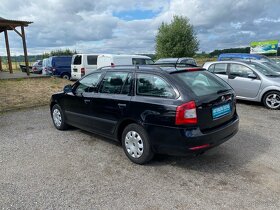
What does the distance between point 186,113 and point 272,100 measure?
221 inches

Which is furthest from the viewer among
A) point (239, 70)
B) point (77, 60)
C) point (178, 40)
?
point (178, 40)

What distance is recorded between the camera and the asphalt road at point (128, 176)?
3.06m

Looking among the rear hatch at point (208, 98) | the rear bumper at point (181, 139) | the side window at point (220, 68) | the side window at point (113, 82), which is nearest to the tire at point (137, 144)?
the rear bumper at point (181, 139)

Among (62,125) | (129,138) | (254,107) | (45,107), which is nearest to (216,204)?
(129,138)

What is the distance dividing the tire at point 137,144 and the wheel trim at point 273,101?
5.61 m

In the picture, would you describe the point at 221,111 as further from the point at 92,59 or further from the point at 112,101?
the point at 92,59

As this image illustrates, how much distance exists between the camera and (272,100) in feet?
25.7

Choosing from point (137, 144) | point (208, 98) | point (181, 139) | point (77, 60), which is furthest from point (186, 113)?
point (77, 60)

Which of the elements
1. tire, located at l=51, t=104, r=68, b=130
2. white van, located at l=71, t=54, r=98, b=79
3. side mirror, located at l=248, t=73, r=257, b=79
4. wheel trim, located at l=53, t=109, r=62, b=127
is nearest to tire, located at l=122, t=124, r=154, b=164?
tire, located at l=51, t=104, r=68, b=130

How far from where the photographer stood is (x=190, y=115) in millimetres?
3463

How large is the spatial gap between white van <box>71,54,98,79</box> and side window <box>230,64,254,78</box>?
9.27 m

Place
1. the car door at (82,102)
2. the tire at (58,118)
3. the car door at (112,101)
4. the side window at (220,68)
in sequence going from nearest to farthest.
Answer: the car door at (112,101)
the car door at (82,102)
the tire at (58,118)
the side window at (220,68)

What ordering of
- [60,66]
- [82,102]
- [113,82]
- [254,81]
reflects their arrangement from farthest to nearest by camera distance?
[60,66], [254,81], [82,102], [113,82]

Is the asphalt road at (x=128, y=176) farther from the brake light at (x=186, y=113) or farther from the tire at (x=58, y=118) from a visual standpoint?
the brake light at (x=186, y=113)
